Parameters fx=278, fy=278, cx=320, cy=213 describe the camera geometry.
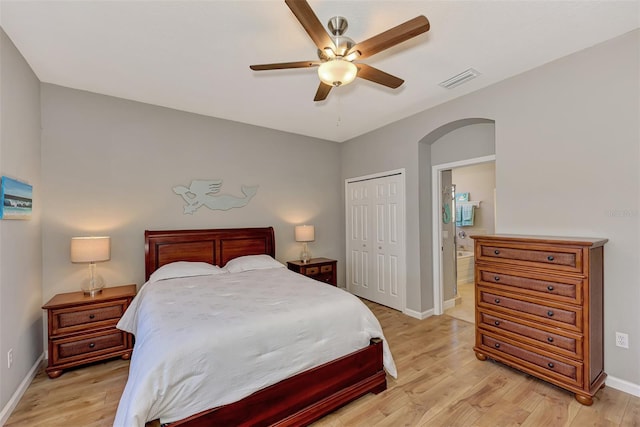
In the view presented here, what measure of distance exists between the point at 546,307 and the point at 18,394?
4252mm

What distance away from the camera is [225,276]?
3217 millimetres

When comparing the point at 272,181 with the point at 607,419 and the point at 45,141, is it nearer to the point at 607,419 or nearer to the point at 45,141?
the point at 45,141

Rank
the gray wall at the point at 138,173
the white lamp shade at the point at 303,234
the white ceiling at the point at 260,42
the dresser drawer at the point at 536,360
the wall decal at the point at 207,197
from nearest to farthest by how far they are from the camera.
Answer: the white ceiling at the point at 260,42, the dresser drawer at the point at 536,360, the gray wall at the point at 138,173, the wall decal at the point at 207,197, the white lamp shade at the point at 303,234

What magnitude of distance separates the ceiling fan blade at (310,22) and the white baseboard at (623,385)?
3.36 meters

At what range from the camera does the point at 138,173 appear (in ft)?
11.1

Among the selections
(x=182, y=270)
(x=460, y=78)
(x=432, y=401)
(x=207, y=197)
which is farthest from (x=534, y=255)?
(x=207, y=197)

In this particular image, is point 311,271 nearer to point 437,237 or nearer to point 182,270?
point 182,270

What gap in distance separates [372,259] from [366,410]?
268cm

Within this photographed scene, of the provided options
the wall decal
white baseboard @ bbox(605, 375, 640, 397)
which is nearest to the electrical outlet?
white baseboard @ bbox(605, 375, 640, 397)

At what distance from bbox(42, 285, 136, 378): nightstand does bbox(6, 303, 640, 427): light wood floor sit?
0.13 meters

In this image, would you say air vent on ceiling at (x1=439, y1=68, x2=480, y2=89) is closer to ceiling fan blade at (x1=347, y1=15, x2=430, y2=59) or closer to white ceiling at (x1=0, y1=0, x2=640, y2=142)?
white ceiling at (x1=0, y1=0, x2=640, y2=142)

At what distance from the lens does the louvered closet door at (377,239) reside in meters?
4.11

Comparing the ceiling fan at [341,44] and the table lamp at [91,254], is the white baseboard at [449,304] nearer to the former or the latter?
the ceiling fan at [341,44]

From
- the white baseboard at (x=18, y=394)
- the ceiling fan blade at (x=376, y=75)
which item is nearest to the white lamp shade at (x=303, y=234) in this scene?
the ceiling fan blade at (x=376, y=75)
